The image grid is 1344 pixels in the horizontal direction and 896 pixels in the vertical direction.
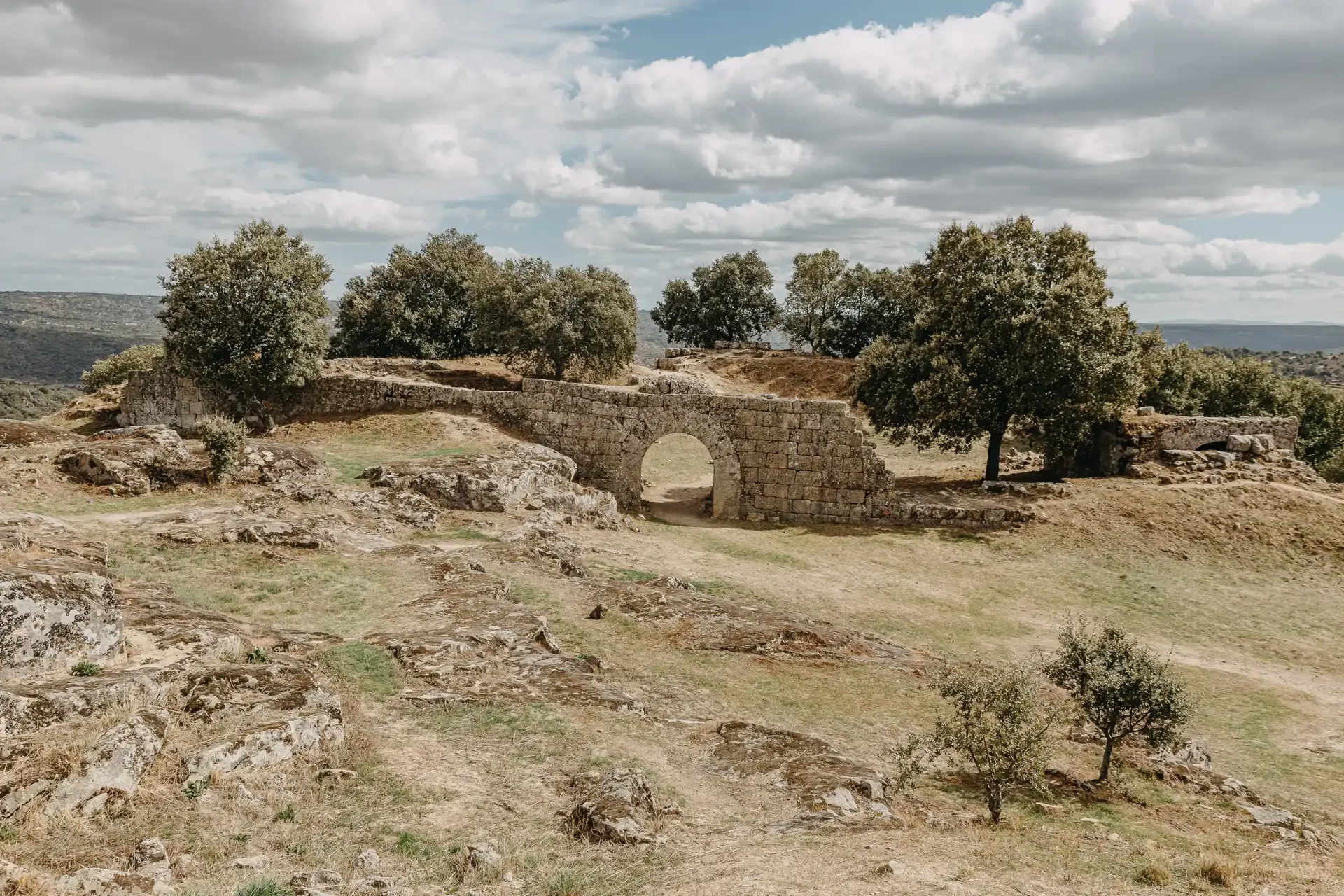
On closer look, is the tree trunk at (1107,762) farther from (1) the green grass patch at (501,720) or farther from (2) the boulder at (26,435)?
(2) the boulder at (26,435)

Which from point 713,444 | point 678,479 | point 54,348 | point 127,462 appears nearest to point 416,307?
point 678,479

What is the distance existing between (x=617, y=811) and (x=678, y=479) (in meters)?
26.8

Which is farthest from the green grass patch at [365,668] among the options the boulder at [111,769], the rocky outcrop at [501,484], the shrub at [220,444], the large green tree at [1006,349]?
the large green tree at [1006,349]

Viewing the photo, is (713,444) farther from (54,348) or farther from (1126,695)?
(54,348)

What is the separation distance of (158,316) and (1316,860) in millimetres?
32865

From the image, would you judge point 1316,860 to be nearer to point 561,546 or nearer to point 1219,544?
point 561,546

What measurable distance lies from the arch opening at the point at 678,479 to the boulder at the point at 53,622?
803 inches

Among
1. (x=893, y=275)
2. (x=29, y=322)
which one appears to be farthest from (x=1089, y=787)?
(x=29, y=322)

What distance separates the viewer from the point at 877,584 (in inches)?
874

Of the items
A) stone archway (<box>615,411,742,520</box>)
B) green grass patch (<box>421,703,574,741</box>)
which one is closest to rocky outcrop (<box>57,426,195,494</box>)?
green grass patch (<box>421,703,574,741</box>)

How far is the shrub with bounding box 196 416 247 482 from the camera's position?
20453 mm

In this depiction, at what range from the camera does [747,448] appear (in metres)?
29.2

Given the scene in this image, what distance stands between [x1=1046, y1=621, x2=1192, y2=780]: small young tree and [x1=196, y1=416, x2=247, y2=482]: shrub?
18.1 meters

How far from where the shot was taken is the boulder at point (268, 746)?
8.36 m
